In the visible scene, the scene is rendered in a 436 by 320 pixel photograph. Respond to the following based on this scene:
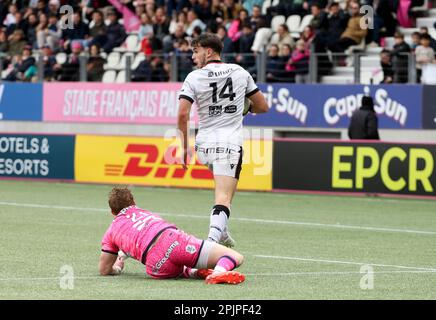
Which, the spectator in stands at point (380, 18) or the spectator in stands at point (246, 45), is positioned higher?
the spectator in stands at point (380, 18)

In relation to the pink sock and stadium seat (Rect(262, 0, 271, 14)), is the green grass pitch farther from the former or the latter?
stadium seat (Rect(262, 0, 271, 14))

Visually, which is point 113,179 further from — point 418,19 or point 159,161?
point 418,19

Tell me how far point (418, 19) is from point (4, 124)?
1231cm

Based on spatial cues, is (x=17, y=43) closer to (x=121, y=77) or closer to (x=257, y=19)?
(x=121, y=77)

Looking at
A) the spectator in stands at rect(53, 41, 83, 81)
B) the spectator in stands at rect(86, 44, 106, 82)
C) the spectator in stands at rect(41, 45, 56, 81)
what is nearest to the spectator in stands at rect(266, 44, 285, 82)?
the spectator in stands at rect(86, 44, 106, 82)

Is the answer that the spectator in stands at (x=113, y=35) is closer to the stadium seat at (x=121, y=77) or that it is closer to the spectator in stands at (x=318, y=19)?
the stadium seat at (x=121, y=77)

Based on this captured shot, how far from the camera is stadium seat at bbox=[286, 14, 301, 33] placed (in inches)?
1163

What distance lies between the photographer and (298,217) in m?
18.9

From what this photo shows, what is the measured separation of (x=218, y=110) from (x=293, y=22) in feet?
59.1

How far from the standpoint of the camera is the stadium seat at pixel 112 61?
32.0m

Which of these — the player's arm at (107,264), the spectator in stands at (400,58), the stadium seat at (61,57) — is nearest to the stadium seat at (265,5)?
the spectator in stands at (400,58)

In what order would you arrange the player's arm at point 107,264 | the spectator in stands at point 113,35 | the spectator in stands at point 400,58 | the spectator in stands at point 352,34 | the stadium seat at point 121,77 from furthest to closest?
the spectator in stands at point 113,35, the stadium seat at point 121,77, the spectator in stands at point 352,34, the spectator in stands at point 400,58, the player's arm at point 107,264

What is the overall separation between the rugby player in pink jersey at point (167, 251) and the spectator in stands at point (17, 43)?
24.0 m

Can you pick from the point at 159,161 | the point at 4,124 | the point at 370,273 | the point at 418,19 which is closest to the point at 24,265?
the point at 370,273
